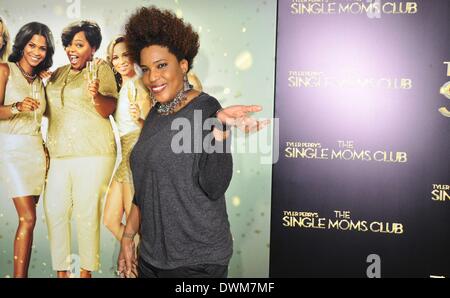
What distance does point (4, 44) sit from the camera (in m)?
2.83

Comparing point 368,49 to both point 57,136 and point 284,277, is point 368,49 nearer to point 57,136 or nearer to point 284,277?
point 284,277

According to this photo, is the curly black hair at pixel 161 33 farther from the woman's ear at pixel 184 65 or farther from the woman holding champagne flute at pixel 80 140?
the woman holding champagne flute at pixel 80 140

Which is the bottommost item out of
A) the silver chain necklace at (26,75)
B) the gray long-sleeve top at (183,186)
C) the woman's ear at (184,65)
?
the gray long-sleeve top at (183,186)

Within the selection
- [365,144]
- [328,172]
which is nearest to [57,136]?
[328,172]

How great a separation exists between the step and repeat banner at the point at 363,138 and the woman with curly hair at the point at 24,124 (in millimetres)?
1402

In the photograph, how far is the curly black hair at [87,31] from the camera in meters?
2.78

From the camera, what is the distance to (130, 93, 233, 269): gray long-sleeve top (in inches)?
98.3

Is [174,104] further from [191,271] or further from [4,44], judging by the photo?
[4,44]

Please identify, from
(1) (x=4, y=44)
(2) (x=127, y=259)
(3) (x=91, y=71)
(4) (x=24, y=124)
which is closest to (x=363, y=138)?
(2) (x=127, y=259)

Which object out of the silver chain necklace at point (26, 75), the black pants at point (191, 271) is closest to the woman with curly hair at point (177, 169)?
the black pants at point (191, 271)

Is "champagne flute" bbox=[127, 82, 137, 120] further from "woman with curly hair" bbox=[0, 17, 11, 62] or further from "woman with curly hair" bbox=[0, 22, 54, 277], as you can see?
"woman with curly hair" bbox=[0, 17, 11, 62]

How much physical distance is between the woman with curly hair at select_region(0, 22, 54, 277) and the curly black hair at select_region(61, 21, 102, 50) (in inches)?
4.3

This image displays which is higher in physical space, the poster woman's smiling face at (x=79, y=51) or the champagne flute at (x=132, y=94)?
the poster woman's smiling face at (x=79, y=51)

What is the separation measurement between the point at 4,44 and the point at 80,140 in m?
0.72
